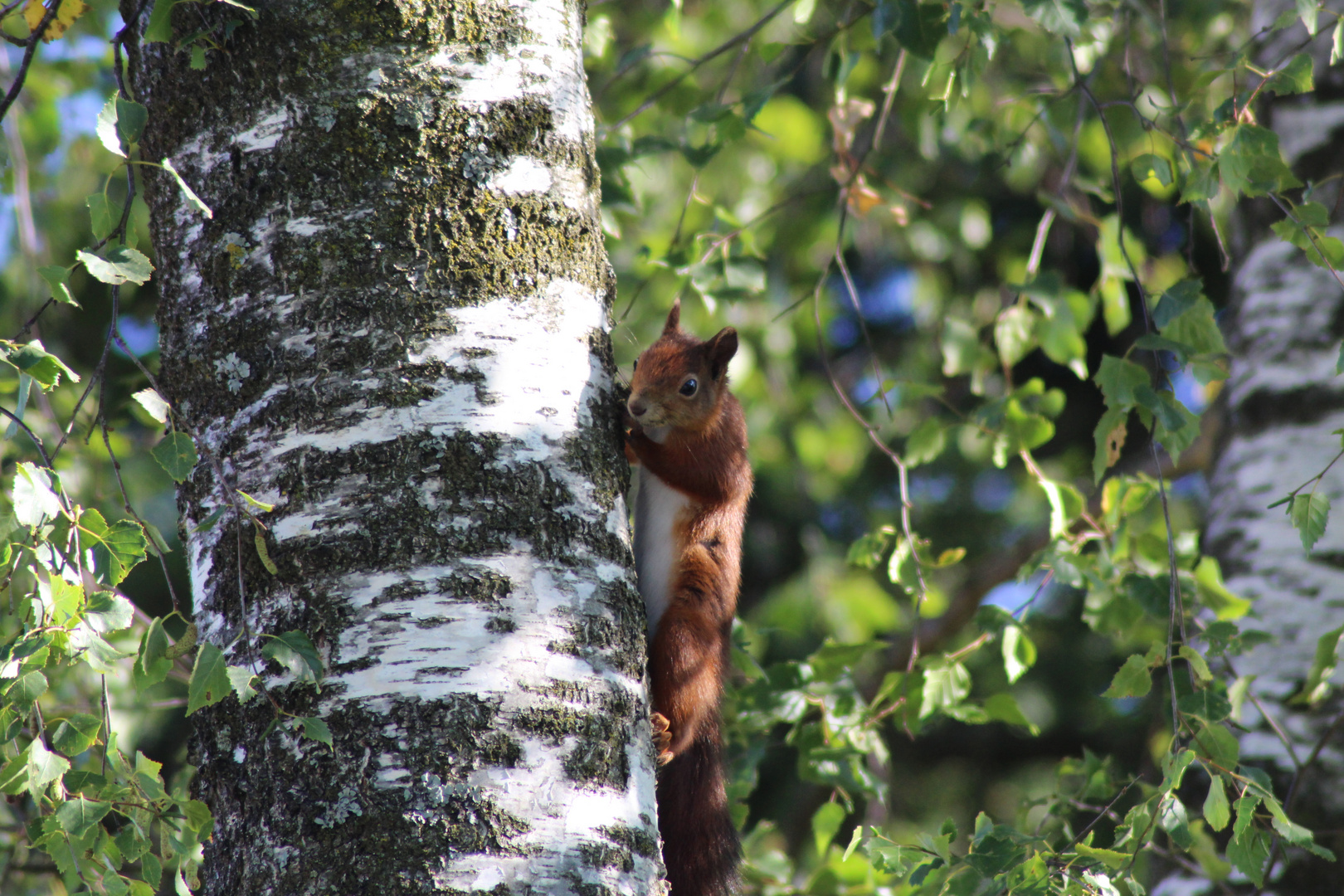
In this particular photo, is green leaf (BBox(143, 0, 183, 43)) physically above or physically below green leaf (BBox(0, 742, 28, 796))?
above

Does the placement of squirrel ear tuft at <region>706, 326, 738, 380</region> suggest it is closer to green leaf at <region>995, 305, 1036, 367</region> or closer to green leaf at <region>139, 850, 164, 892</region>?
green leaf at <region>995, 305, 1036, 367</region>

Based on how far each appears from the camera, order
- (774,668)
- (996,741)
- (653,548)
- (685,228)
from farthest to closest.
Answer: (996,741)
(685,228)
(774,668)
(653,548)

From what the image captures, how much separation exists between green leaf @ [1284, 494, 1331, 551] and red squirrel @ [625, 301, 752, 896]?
2.93 feet

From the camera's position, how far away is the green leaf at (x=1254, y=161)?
1481 millimetres

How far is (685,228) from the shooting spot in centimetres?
373

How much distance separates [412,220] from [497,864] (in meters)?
0.70

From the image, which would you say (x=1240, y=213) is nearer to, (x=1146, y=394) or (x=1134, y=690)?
(x=1146, y=394)

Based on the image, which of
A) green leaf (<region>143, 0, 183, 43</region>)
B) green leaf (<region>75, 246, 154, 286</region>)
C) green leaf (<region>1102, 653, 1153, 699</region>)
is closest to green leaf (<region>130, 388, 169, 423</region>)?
green leaf (<region>75, 246, 154, 286</region>)

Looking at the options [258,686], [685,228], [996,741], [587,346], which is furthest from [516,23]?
[996,741]

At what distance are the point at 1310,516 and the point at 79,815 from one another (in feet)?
4.99

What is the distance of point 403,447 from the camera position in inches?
44.5

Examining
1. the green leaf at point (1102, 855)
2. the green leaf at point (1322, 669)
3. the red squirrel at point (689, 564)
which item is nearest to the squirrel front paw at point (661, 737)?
the red squirrel at point (689, 564)

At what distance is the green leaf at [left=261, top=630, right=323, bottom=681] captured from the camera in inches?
39.0

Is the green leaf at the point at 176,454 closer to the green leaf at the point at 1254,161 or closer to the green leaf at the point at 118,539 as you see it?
the green leaf at the point at 118,539
